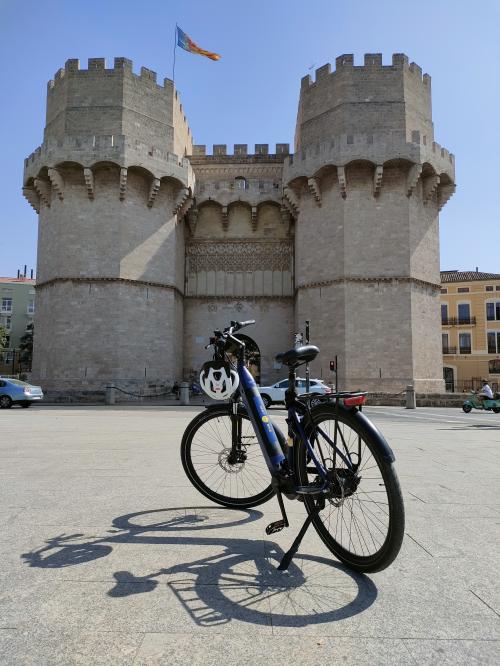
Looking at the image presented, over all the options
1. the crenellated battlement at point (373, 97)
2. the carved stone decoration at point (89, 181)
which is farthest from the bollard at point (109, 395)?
the crenellated battlement at point (373, 97)

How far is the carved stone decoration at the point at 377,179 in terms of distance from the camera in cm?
2210

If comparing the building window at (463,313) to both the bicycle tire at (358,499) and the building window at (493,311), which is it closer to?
the building window at (493,311)

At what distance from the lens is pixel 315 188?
2347 cm

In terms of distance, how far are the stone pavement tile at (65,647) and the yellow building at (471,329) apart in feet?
128

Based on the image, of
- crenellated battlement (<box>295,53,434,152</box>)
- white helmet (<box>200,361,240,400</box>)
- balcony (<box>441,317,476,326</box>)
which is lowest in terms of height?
white helmet (<box>200,361,240,400</box>)

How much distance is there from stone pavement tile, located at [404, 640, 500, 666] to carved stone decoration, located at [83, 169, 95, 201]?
23.9m

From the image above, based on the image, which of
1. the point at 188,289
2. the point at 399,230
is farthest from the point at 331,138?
the point at 188,289

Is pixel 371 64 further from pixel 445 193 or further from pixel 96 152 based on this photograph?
pixel 96 152

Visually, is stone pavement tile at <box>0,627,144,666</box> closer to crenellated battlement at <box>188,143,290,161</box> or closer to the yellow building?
crenellated battlement at <box>188,143,290,161</box>

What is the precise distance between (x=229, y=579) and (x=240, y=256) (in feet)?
85.8

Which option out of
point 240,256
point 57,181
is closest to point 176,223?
point 240,256

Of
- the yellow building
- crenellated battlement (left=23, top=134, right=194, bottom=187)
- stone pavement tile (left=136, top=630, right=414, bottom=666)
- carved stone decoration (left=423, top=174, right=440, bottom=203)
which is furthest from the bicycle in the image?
the yellow building

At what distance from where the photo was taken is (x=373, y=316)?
22.5 metres

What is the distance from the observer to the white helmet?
3125 mm
